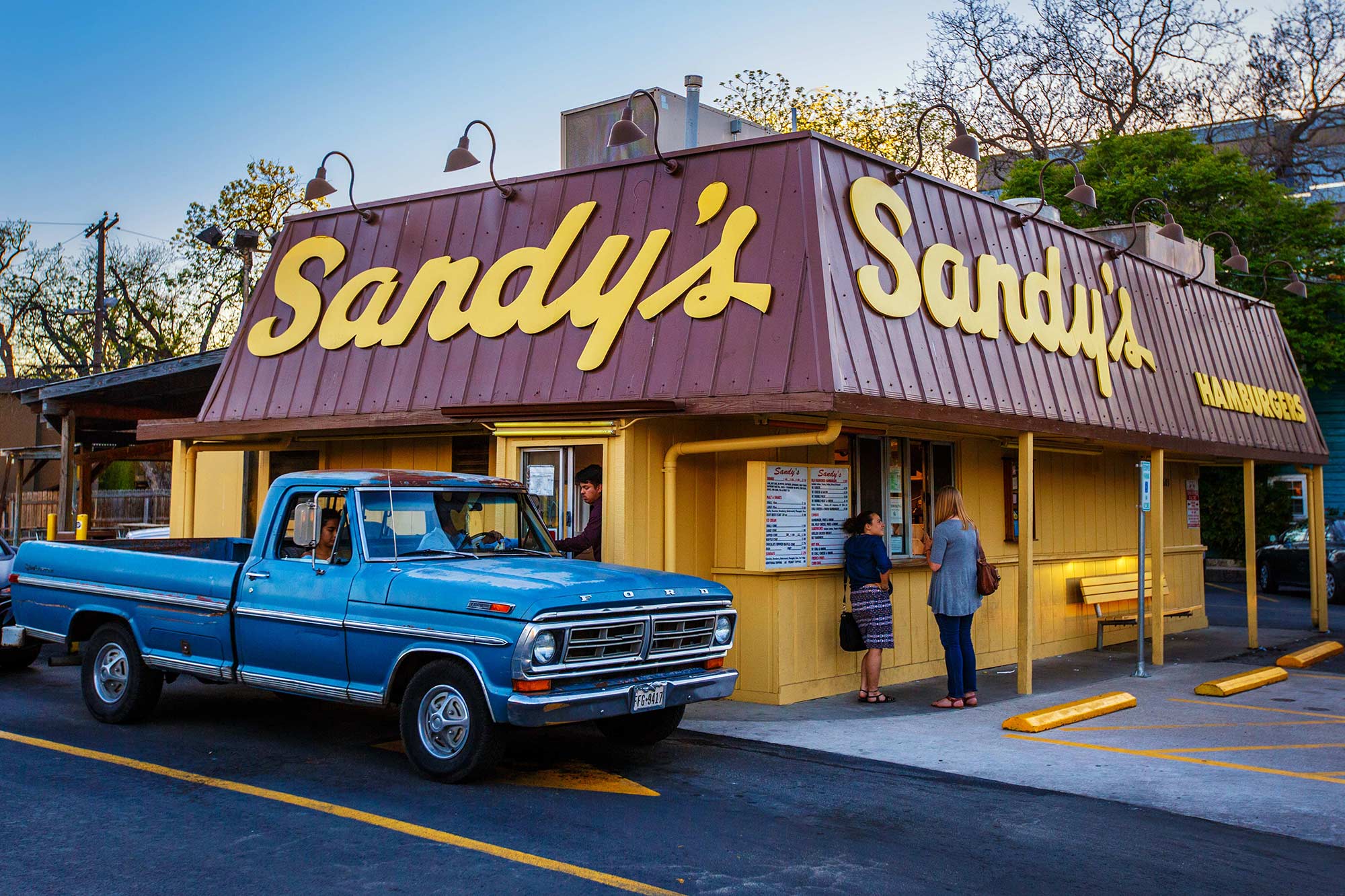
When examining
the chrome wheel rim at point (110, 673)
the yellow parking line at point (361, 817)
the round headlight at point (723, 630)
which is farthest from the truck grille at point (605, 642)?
the chrome wheel rim at point (110, 673)

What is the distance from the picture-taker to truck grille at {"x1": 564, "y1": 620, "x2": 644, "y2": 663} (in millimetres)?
7031

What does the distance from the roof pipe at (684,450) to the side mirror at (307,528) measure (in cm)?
315

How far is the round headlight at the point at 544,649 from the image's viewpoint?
22.3 ft

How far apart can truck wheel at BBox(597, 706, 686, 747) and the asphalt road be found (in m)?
0.12

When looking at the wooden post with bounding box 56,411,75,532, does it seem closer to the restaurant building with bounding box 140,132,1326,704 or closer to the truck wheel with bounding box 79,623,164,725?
the restaurant building with bounding box 140,132,1326,704

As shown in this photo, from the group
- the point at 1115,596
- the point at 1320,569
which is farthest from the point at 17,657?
the point at 1320,569

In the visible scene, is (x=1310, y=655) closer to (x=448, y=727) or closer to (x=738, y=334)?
(x=738, y=334)

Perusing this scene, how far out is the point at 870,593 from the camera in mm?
10422

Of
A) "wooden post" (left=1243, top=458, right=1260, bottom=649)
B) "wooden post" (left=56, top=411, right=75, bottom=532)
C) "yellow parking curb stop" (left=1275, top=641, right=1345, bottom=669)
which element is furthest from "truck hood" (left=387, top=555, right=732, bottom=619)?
"wooden post" (left=56, top=411, right=75, bottom=532)

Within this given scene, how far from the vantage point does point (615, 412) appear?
9703 millimetres

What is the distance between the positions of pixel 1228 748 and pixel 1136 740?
0.65 meters

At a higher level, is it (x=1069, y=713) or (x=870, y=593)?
(x=870, y=593)

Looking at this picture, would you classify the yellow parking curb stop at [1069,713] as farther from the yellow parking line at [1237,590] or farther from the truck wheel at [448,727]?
the yellow parking line at [1237,590]

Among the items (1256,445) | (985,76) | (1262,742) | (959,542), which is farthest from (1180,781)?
(985,76)
